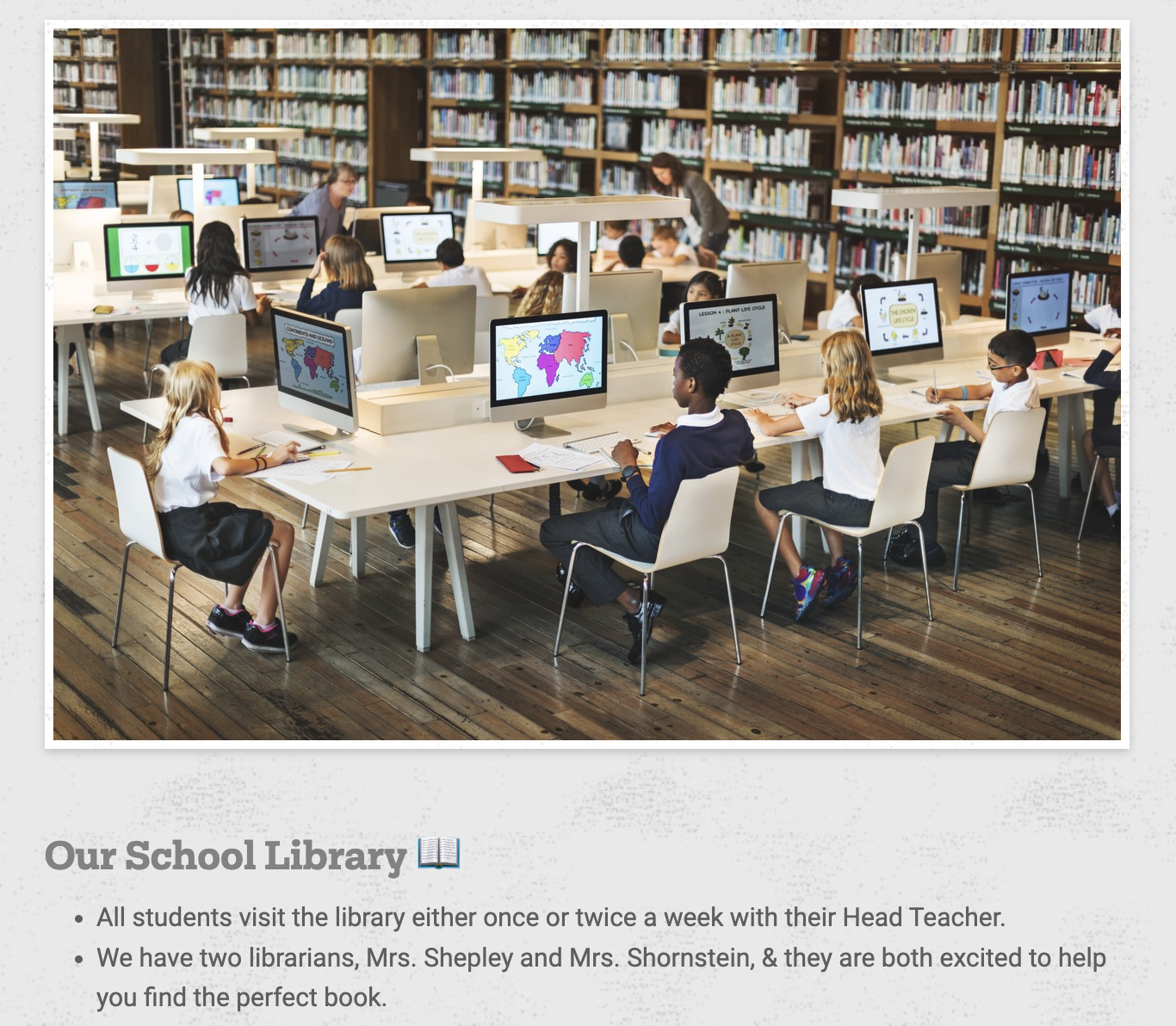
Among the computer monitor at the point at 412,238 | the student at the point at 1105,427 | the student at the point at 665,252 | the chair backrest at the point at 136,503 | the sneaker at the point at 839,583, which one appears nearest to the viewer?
the chair backrest at the point at 136,503

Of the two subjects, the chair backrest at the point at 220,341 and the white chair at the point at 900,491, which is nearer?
the white chair at the point at 900,491

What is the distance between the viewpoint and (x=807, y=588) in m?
4.62

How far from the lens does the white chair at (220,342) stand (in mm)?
6227

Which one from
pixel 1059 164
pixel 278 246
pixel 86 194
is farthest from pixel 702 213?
pixel 86 194

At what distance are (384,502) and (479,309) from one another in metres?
2.80

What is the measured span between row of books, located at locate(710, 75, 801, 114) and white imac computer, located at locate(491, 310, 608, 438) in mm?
5224

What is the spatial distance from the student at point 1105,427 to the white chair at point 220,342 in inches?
146

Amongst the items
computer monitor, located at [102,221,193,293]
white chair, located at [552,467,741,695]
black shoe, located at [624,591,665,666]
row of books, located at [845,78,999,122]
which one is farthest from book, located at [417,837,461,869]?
row of books, located at [845,78,999,122]

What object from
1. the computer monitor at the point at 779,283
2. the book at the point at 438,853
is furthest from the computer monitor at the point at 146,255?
the book at the point at 438,853

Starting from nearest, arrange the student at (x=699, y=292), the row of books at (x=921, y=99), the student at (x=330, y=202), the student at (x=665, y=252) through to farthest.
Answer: the student at (x=699, y=292) < the row of books at (x=921, y=99) < the student at (x=665, y=252) < the student at (x=330, y=202)

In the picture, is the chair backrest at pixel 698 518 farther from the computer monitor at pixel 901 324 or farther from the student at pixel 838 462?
the computer monitor at pixel 901 324

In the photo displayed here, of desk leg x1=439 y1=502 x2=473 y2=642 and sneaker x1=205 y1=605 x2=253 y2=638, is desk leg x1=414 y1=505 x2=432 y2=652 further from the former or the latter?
sneaker x1=205 y1=605 x2=253 y2=638

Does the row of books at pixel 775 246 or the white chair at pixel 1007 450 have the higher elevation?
the row of books at pixel 775 246

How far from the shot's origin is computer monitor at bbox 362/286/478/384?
5.01 m
